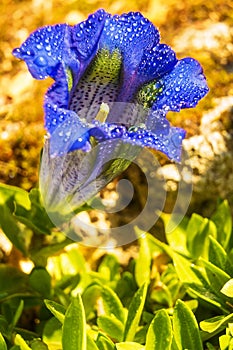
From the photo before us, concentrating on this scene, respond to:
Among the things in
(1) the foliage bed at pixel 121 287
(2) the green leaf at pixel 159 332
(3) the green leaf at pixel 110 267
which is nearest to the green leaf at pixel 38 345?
(1) the foliage bed at pixel 121 287

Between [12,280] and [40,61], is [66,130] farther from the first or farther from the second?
[12,280]

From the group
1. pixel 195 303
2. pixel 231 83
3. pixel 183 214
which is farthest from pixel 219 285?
pixel 231 83

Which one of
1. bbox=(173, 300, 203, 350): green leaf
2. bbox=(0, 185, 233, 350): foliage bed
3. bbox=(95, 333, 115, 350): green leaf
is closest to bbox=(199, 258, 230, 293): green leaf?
bbox=(0, 185, 233, 350): foliage bed

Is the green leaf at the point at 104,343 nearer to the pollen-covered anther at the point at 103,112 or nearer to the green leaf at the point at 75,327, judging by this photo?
the green leaf at the point at 75,327

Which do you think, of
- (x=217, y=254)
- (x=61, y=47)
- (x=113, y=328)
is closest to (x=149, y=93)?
(x=61, y=47)

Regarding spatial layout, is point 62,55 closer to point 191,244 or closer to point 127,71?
point 127,71

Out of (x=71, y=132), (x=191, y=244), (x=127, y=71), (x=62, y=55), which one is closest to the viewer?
(x=71, y=132)

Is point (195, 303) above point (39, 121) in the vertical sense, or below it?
below
